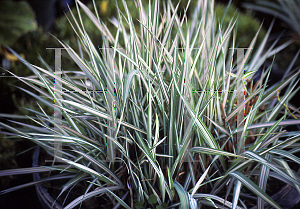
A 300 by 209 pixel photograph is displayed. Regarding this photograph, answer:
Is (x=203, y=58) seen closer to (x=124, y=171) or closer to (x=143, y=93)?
(x=143, y=93)

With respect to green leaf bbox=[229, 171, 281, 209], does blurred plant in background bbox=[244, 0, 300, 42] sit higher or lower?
higher

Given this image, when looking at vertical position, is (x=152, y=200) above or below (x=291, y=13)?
below

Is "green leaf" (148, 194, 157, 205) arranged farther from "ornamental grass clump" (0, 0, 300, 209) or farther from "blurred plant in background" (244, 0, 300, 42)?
"blurred plant in background" (244, 0, 300, 42)

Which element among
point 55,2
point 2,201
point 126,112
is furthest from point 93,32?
point 2,201

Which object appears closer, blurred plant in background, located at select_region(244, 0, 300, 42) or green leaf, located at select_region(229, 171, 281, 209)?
green leaf, located at select_region(229, 171, 281, 209)

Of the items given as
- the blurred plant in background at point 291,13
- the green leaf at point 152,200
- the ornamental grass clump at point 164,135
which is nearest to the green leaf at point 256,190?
the ornamental grass clump at point 164,135

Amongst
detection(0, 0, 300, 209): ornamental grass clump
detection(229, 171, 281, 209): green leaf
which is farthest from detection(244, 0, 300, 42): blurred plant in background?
detection(229, 171, 281, 209): green leaf

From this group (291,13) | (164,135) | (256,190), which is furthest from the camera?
(291,13)

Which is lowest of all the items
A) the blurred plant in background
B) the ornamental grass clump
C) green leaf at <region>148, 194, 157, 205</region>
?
green leaf at <region>148, 194, 157, 205</region>

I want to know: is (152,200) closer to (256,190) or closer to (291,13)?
(256,190)

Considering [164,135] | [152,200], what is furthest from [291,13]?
[152,200]

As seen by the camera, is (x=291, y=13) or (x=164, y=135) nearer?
(x=164, y=135)

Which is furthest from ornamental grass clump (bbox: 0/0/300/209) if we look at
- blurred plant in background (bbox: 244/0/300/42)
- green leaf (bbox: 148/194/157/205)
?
blurred plant in background (bbox: 244/0/300/42)
